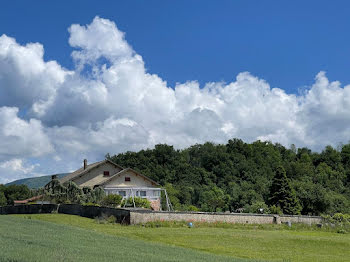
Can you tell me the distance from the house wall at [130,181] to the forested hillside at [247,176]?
923cm

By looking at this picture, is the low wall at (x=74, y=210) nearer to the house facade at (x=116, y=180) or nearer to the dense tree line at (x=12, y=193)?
the house facade at (x=116, y=180)

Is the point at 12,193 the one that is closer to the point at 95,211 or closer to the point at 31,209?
the point at 31,209

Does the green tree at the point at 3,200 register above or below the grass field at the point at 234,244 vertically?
above

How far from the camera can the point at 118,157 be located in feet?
370

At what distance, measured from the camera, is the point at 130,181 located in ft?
202

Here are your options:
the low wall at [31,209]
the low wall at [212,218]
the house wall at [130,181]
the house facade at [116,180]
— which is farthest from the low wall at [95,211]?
the house wall at [130,181]

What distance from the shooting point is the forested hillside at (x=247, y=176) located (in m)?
64.0

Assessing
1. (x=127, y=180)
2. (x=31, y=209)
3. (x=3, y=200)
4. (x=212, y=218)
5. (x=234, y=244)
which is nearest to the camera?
Result: (x=234, y=244)

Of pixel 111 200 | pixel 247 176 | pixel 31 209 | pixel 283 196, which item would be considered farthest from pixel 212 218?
pixel 247 176

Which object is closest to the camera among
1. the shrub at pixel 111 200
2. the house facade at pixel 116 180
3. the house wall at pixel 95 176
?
the shrub at pixel 111 200

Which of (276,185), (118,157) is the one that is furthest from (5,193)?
(276,185)

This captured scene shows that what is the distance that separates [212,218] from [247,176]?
54.7m

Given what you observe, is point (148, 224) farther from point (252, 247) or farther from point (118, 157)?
point (118, 157)

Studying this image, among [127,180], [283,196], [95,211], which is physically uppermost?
[127,180]
